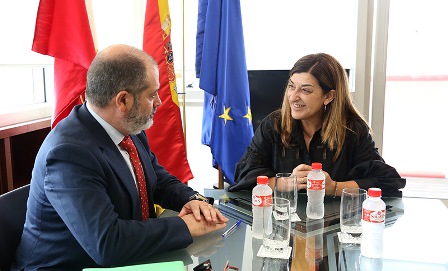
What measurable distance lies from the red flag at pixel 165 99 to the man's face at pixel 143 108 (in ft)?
4.09

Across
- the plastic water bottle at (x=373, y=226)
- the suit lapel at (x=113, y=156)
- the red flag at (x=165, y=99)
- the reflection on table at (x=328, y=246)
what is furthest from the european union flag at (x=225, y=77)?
the plastic water bottle at (x=373, y=226)

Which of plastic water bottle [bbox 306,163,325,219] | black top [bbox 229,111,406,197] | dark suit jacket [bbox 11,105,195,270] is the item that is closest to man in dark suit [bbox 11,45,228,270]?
dark suit jacket [bbox 11,105,195,270]

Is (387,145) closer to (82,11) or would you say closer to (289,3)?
(289,3)

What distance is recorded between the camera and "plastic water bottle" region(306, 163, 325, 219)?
5.28 ft

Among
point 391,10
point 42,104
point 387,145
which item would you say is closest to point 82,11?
point 42,104

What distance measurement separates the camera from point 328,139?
2094mm

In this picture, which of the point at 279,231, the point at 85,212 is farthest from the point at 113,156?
the point at 279,231

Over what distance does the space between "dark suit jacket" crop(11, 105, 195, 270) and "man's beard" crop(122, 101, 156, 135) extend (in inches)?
3.1

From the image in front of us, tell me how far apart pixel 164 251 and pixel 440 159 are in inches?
119

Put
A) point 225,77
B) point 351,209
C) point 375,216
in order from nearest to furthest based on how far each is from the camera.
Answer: point 375,216 → point 351,209 → point 225,77

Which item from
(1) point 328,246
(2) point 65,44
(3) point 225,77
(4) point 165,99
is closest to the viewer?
(1) point 328,246

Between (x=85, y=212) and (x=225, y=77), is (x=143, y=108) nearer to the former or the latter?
(x=85, y=212)

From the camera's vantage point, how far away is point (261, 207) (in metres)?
1.41

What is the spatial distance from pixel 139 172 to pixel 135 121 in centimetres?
20
